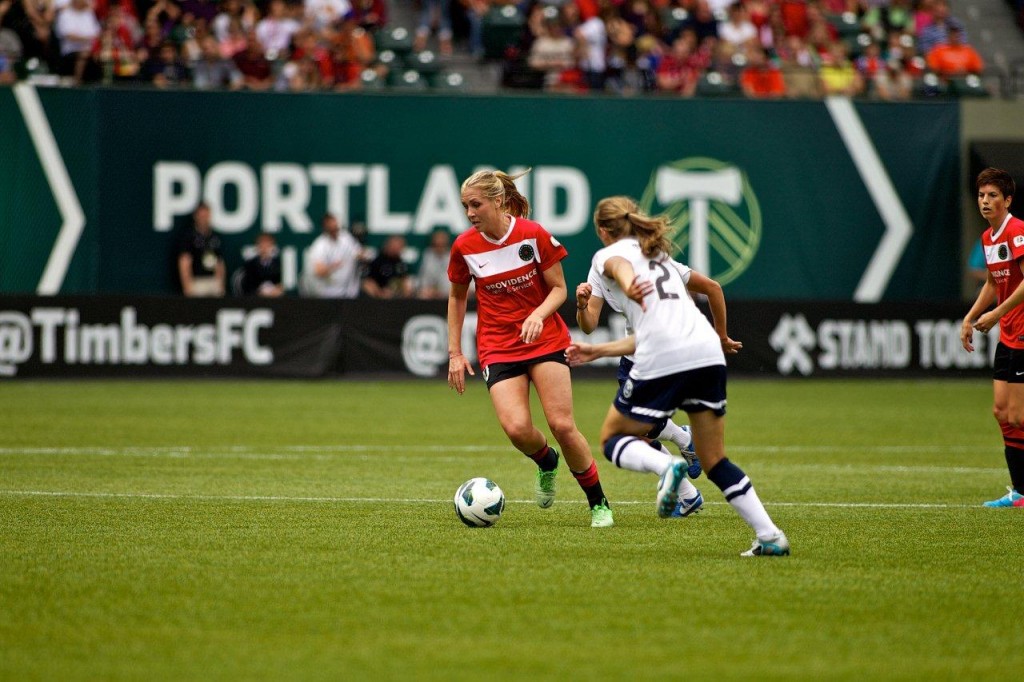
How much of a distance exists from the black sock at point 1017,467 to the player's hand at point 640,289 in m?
4.09

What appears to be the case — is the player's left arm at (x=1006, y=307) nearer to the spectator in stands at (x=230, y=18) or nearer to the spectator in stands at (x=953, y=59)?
the spectator in stands at (x=230, y=18)

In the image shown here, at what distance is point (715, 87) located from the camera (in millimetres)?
25641

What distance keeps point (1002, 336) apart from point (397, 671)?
6.61 metres

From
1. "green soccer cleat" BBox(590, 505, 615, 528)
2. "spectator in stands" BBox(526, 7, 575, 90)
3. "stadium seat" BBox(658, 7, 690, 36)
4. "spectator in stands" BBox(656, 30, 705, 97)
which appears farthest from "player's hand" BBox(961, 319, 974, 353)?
"stadium seat" BBox(658, 7, 690, 36)

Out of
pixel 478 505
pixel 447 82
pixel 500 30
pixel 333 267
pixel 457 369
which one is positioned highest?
pixel 500 30

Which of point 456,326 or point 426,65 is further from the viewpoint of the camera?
point 426,65

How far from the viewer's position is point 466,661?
216 inches

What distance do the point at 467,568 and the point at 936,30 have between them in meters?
22.3

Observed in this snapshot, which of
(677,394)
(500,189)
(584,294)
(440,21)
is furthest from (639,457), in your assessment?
(440,21)

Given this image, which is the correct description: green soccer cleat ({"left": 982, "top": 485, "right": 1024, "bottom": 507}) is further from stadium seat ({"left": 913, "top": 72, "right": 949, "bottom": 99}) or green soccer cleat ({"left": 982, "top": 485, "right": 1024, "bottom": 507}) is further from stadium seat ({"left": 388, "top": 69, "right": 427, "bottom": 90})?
stadium seat ({"left": 913, "top": 72, "right": 949, "bottom": 99})

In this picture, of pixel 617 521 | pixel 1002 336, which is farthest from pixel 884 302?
pixel 617 521

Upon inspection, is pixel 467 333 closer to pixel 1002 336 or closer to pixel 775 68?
pixel 775 68

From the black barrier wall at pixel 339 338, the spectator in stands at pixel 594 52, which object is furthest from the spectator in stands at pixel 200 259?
the spectator in stands at pixel 594 52

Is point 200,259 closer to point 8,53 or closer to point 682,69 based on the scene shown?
point 8,53
